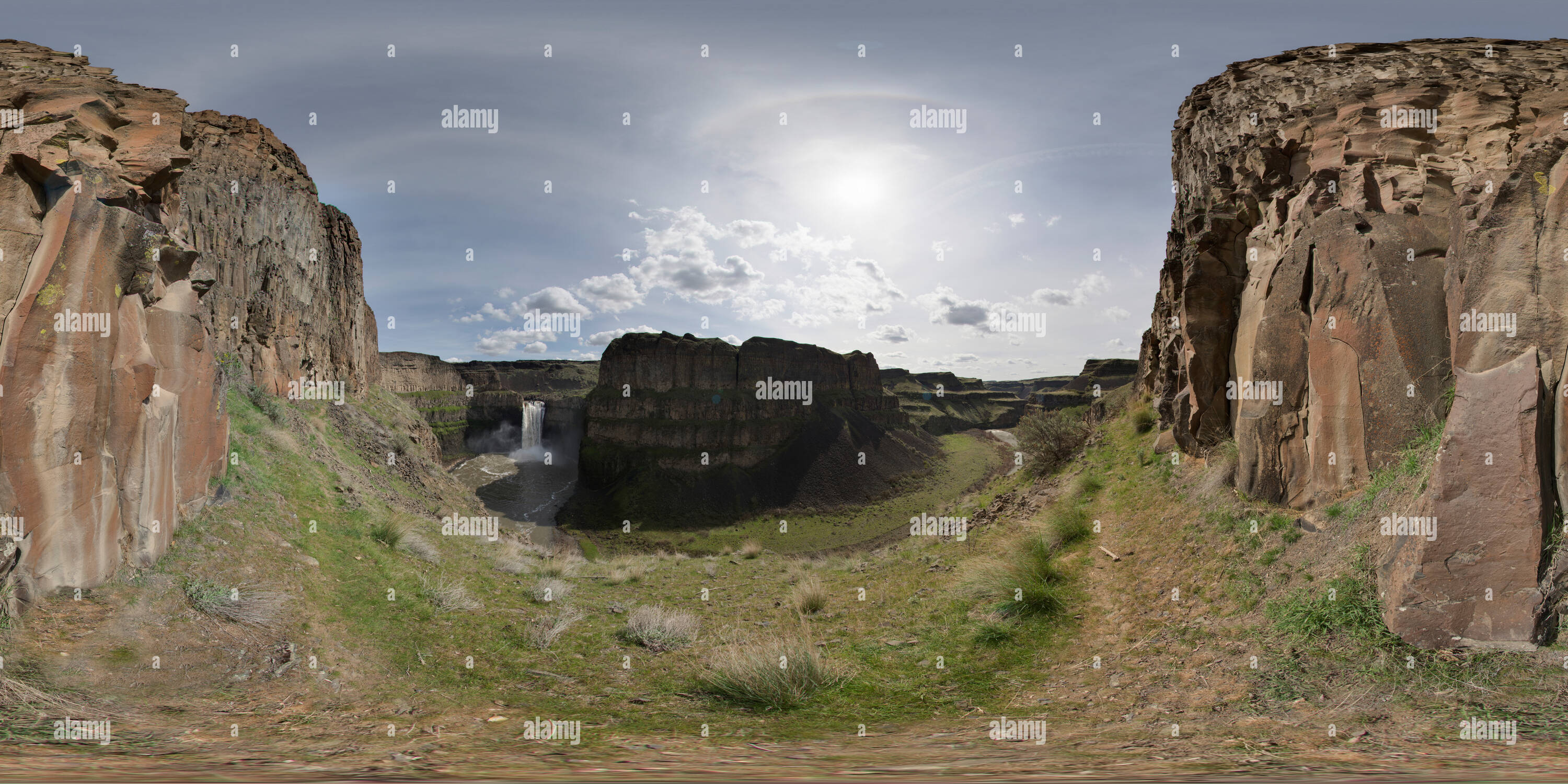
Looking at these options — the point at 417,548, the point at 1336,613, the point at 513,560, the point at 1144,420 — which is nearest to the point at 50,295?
the point at 417,548

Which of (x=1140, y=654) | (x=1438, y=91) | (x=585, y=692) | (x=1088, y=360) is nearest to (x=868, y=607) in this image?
(x=1140, y=654)

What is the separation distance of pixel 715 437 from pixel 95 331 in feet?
171

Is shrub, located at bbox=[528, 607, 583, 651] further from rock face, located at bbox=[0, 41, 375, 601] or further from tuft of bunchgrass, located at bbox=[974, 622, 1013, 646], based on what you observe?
tuft of bunchgrass, located at bbox=[974, 622, 1013, 646]

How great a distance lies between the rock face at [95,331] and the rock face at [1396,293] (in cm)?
1238

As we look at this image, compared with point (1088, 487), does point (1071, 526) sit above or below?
below

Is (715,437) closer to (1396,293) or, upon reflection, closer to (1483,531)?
(1396,293)

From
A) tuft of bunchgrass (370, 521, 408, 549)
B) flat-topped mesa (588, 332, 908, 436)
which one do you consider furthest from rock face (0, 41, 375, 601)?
flat-topped mesa (588, 332, 908, 436)

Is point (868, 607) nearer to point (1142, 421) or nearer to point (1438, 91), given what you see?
point (1142, 421)

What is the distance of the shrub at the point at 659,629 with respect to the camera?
329 inches

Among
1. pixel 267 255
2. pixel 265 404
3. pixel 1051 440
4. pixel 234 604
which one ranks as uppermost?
pixel 267 255

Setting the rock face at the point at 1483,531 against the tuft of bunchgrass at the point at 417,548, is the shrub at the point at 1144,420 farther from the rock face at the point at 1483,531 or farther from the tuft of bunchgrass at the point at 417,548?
the tuft of bunchgrass at the point at 417,548

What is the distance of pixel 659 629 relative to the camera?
28.1 feet

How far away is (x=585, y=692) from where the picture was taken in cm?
670

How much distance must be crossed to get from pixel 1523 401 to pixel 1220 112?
10287 millimetres
